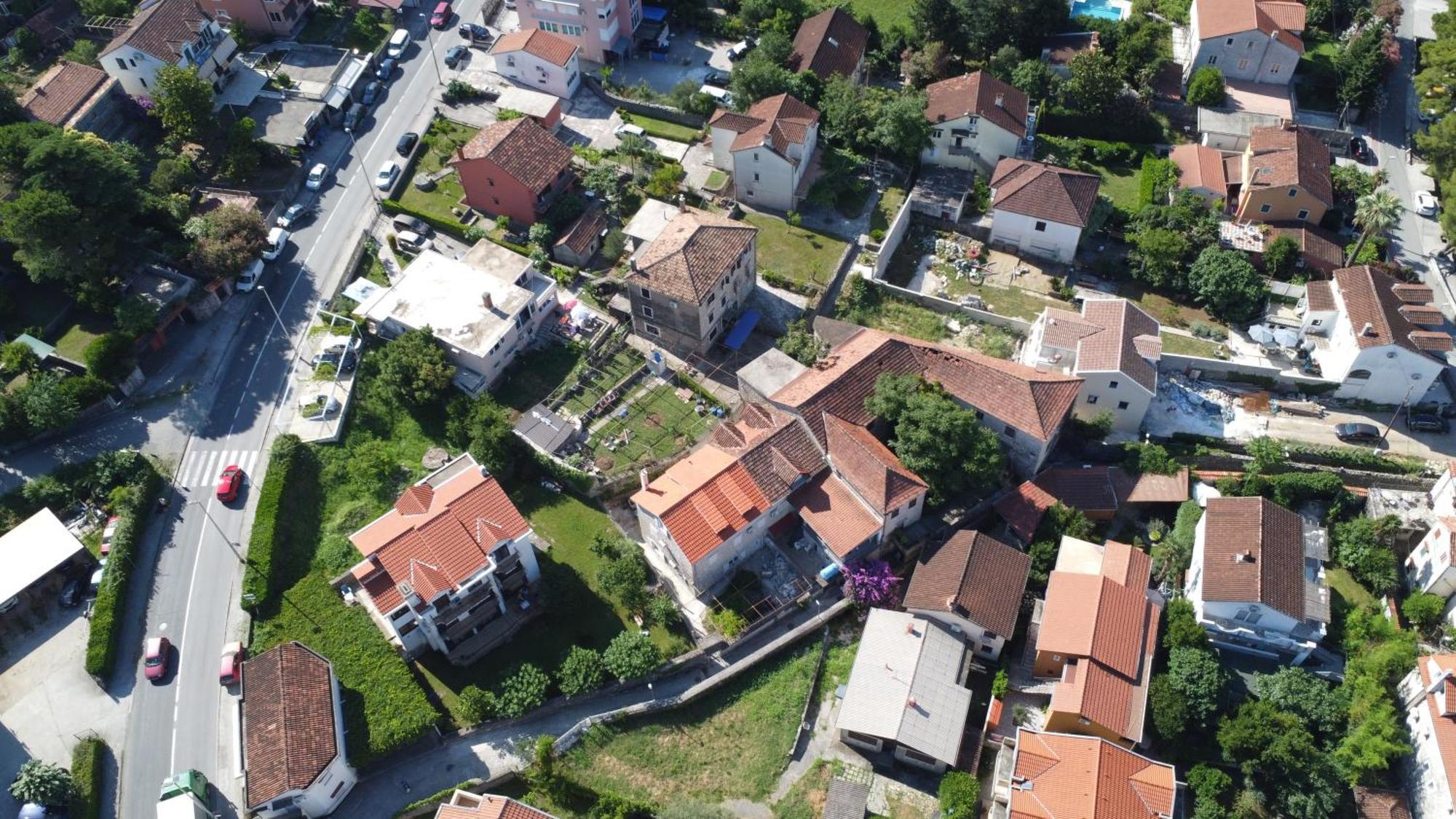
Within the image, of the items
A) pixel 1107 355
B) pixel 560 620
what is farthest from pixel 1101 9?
pixel 560 620

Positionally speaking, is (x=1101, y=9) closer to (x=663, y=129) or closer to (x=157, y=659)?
(x=663, y=129)

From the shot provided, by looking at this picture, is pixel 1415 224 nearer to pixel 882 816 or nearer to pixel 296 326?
pixel 882 816

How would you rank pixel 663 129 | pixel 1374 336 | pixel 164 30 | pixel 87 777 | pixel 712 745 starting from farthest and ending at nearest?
1. pixel 663 129
2. pixel 164 30
3. pixel 1374 336
4. pixel 712 745
5. pixel 87 777

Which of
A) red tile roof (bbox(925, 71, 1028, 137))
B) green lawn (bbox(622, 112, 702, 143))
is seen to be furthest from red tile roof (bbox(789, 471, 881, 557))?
green lawn (bbox(622, 112, 702, 143))

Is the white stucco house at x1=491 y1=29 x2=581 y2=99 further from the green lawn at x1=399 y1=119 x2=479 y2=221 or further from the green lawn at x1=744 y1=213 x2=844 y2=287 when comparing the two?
the green lawn at x1=744 y1=213 x2=844 y2=287

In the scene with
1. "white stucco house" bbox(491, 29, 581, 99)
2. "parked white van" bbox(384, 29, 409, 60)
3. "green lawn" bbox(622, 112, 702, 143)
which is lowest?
"green lawn" bbox(622, 112, 702, 143)

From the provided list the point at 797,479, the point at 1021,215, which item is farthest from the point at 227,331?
the point at 1021,215
